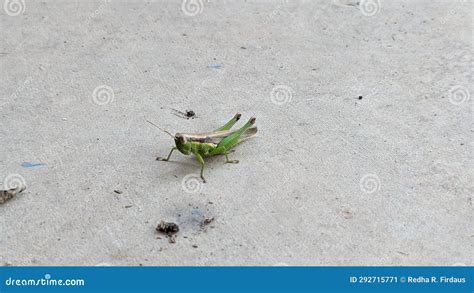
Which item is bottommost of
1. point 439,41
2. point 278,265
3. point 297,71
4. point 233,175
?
point 278,265

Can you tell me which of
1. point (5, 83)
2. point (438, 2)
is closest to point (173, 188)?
point (5, 83)

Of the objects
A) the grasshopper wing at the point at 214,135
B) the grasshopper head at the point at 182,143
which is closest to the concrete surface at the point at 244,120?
the grasshopper wing at the point at 214,135

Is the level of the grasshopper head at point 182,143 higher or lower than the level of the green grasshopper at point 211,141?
lower

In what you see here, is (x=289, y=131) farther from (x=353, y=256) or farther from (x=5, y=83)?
(x=5, y=83)

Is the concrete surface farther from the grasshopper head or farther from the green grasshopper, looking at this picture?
the grasshopper head

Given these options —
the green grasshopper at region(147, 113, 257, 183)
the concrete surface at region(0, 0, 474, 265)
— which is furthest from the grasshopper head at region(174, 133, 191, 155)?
the concrete surface at region(0, 0, 474, 265)

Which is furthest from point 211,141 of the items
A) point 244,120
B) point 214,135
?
point 244,120

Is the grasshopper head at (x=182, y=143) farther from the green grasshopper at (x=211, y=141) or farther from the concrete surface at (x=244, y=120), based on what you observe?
the concrete surface at (x=244, y=120)
